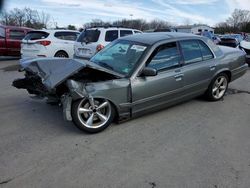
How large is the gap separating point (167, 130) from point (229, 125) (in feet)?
3.71

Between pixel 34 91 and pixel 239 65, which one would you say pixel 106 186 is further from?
pixel 239 65

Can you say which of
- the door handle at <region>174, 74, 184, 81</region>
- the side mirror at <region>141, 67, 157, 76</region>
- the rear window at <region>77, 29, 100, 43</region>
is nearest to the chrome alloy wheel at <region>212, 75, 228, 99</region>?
the door handle at <region>174, 74, 184, 81</region>

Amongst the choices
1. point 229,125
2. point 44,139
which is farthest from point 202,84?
point 44,139

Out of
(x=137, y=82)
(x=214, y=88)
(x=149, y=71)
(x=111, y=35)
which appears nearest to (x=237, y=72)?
(x=214, y=88)

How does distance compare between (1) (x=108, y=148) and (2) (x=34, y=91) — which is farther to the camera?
(2) (x=34, y=91)

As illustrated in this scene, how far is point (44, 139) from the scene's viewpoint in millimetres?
4238

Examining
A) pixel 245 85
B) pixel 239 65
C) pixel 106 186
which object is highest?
pixel 239 65

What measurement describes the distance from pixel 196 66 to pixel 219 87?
1089 mm

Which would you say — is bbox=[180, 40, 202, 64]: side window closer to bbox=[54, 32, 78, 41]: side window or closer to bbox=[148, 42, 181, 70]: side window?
bbox=[148, 42, 181, 70]: side window

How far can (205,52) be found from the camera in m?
5.84

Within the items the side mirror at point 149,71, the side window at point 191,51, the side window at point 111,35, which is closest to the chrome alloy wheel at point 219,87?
the side window at point 191,51

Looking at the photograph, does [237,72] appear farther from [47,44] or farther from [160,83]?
[47,44]

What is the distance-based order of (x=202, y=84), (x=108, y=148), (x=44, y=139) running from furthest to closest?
1. (x=202, y=84)
2. (x=44, y=139)
3. (x=108, y=148)

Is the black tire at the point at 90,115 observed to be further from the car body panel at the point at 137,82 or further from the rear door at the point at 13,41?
the rear door at the point at 13,41
